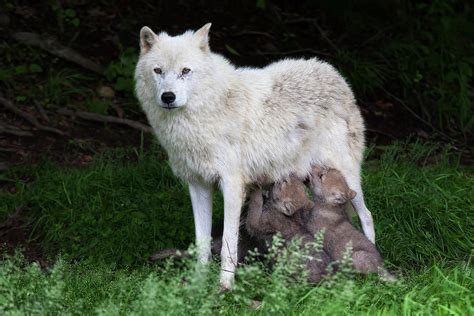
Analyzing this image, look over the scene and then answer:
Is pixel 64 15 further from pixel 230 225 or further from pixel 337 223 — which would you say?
pixel 337 223

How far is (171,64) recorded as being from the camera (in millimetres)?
6352

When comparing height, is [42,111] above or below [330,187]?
below

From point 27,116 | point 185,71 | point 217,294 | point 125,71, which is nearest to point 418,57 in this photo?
point 125,71

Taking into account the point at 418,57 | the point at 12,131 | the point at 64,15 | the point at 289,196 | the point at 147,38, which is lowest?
the point at 12,131

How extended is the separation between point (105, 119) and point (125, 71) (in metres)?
0.73

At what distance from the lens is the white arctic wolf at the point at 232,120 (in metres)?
6.45

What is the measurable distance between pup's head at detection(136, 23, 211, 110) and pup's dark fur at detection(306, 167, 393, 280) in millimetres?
1251

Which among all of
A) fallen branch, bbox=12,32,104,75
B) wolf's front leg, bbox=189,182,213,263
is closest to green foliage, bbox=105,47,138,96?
fallen branch, bbox=12,32,104,75

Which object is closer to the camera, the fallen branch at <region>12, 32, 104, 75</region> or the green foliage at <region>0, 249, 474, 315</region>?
the green foliage at <region>0, 249, 474, 315</region>

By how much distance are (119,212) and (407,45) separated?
493 centimetres

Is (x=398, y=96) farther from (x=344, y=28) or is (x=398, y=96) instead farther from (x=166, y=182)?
(x=166, y=182)

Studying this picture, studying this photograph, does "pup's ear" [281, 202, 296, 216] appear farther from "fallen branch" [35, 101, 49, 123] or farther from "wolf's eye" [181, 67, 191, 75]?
"fallen branch" [35, 101, 49, 123]

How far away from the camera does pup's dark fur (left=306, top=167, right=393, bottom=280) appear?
6.35m

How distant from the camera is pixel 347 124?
720cm
